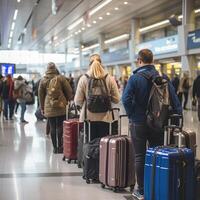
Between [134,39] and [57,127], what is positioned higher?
[134,39]

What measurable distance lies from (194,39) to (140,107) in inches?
569

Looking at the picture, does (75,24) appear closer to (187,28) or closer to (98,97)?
(187,28)

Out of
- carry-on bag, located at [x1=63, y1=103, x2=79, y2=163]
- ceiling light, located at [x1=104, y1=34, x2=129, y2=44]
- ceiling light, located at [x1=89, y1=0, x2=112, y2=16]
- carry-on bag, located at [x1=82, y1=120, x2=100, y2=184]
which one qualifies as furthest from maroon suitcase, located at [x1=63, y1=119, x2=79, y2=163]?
ceiling light, located at [x1=104, y1=34, x2=129, y2=44]

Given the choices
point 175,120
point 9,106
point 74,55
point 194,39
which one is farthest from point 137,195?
point 74,55

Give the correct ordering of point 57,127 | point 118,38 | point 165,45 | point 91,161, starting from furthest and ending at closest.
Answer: point 118,38 < point 165,45 < point 57,127 < point 91,161

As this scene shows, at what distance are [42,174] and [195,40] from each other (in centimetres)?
1364

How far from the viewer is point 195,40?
18.0 m

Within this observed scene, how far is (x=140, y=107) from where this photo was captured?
434cm

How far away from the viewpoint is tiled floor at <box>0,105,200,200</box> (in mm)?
4645

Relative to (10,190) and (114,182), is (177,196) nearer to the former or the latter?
(114,182)

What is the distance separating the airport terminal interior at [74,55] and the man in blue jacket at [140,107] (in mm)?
493

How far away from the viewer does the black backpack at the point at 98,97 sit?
521cm

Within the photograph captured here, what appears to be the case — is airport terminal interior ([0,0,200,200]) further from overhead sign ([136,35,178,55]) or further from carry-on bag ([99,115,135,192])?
carry-on bag ([99,115,135,192])

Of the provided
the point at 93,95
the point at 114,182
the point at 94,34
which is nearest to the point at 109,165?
the point at 114,182
